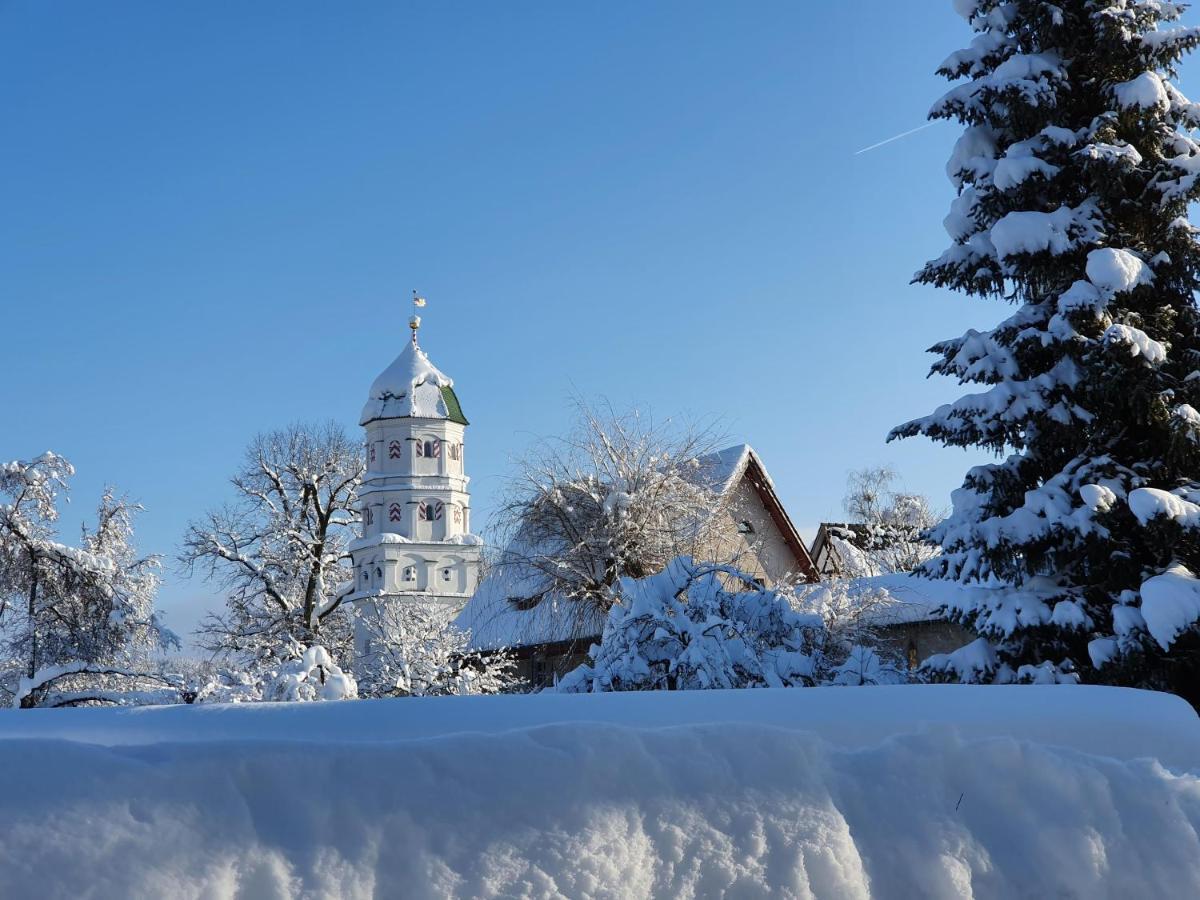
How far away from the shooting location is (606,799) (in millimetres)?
2439

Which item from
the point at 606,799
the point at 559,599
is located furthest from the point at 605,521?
the point at 606,799

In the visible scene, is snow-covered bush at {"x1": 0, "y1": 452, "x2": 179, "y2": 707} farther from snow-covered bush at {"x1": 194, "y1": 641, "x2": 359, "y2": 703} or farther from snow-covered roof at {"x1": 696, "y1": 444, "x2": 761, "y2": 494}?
snow-covered roof at {"x1": 696, "y1": 444, "x2": 761, "y2": 494}

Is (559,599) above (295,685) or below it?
above

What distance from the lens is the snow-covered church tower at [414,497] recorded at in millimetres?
42156

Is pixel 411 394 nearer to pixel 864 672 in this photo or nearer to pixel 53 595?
pixel 53 595

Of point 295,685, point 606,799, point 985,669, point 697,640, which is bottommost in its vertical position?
point 606,799

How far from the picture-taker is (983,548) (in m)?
10.9

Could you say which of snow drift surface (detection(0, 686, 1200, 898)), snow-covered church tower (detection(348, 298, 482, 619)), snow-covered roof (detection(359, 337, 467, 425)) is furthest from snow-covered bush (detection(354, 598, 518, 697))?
snow drift surface (detection(0, 686, 1200, 898))

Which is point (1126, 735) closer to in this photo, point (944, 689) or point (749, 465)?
point (944, 689)

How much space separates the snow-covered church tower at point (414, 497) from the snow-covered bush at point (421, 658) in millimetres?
1867

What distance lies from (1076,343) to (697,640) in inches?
185

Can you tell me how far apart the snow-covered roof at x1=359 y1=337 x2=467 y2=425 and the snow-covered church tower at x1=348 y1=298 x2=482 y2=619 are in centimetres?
4

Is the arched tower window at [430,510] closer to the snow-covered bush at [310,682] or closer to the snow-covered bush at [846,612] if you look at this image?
the snow-covered bush at [846,612]

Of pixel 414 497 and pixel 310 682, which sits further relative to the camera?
pixel 414 497
